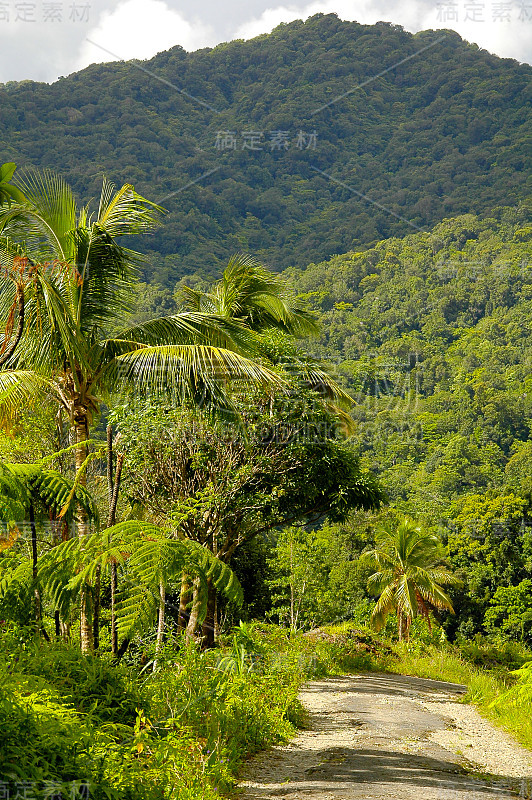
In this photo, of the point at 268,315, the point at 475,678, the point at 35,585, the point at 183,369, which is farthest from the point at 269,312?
the point at 35,585

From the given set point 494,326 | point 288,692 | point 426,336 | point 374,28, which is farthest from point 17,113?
point 374,28

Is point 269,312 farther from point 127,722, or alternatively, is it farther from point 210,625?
point 127,722

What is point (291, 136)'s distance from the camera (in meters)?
108

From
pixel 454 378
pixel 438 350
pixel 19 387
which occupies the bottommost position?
pixel 19 387

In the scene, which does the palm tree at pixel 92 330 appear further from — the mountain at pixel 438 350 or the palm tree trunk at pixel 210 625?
the mountain at pixel 438 350

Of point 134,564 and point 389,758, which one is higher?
point 134,564

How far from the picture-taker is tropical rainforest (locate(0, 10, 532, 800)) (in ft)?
14.1

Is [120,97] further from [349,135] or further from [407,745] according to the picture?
[407,745]

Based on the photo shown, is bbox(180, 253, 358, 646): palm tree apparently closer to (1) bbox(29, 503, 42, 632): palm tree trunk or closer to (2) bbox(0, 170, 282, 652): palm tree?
(2) bbox(0, 170, 282, 652): palm tree

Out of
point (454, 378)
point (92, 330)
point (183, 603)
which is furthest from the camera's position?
point (454, 378)

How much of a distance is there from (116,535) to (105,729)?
3.71 feet
